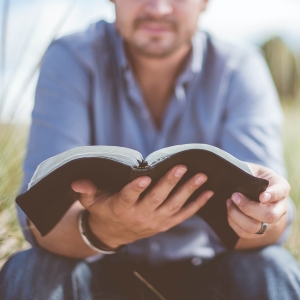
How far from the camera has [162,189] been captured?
1.05 meters

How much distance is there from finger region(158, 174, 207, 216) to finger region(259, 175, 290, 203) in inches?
5.7

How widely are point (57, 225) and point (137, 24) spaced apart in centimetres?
83

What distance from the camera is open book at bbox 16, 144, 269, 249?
0.96m

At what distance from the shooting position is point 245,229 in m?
1.16

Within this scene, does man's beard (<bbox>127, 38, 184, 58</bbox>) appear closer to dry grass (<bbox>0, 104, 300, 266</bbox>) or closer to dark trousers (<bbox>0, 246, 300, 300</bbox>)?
dry grass (<bbox>0, 104, 300, 266</bbox>)

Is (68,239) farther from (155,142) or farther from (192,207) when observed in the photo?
(155,142)

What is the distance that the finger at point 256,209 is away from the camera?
1094mm

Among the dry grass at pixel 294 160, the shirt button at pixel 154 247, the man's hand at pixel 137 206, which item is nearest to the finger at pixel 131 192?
the man's hand at pixel 137 206

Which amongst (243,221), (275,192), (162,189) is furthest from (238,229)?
(162,189)

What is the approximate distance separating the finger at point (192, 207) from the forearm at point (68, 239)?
266 millimetres

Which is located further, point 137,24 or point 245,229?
point 137,24

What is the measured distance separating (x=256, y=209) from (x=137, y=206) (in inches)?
11.4

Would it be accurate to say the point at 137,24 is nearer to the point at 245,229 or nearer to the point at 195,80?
the point at 195,80

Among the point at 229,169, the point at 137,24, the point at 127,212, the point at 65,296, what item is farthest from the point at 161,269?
the point at 137,24
